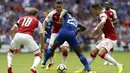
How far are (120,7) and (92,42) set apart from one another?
637 centimetres

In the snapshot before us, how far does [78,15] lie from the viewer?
39.8 meters

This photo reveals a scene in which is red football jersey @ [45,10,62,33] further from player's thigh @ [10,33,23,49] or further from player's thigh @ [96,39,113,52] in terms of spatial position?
player's thigh @ [10,33,23,49]

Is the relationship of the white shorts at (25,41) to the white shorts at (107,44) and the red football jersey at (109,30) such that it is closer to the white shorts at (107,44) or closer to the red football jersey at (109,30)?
the white shorts at (107,44)

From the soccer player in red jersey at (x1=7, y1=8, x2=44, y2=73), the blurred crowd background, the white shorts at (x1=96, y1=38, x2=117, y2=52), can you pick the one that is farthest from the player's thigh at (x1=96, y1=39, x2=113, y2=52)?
the blurred crowd background

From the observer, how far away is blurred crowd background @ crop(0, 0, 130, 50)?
36.0m

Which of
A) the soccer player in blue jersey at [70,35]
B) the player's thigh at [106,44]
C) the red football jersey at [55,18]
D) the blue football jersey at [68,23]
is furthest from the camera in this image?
the red football jersey at [55,18]

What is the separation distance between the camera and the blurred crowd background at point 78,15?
36.0 metres

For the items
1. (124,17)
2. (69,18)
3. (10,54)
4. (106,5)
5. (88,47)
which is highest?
(124,17)

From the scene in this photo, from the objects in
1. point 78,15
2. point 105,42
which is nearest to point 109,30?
point 105,42

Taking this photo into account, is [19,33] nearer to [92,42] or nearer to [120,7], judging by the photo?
[92,42]

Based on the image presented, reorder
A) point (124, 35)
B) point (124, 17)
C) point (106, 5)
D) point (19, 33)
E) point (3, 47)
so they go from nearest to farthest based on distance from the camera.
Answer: point (19, 33) → point (106, 5) → point (3, 47) → point (124, 35) → point (124, 17)

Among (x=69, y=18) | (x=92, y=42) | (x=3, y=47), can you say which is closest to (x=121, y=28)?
(x=92, y=42)

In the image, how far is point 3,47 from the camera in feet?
112

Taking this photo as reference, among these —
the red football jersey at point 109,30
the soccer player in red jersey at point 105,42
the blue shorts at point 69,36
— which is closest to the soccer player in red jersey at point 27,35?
the blue shorts at point 69,36
